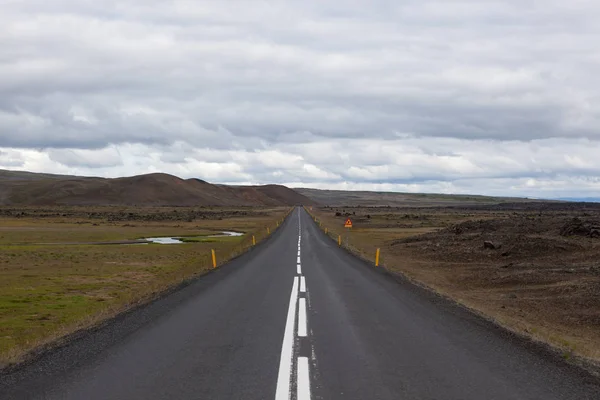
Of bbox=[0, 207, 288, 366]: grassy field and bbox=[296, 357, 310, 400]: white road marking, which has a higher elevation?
bbox=[296, 357, 310, 400]: white road marking

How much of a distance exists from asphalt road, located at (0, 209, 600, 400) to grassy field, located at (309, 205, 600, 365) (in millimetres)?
1733

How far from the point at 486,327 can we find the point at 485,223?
34660 millimetres

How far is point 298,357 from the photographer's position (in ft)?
29.0

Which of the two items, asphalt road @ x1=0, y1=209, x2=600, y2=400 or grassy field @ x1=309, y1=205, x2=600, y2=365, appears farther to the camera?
grassy field @ x1=309, y1=205, x2=600, y2=365

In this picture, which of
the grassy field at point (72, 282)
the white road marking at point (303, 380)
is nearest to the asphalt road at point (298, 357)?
the white road marking at point (303, 380)

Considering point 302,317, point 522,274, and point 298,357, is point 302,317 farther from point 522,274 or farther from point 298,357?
point 522,274

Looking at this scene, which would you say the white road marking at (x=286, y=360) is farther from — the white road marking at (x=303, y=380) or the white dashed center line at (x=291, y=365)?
the white road marking at (x=303, y=380)

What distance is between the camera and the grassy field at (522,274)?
14672mm

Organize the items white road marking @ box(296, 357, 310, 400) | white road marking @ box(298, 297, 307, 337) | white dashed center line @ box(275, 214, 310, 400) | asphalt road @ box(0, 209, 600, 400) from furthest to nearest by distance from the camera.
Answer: white road marking @ box(298, 297, 307, 337)
asphalt road @ box(0, 209, 600, 400)
white dashed center line @ box(275, 214, 310, 400)
white road marking @ box(296, 357, 310, 400)

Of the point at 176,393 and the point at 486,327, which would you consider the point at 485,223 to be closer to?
the point at 486,327

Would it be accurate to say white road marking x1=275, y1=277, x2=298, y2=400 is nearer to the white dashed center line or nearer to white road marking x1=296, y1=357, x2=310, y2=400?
the white dashed center line

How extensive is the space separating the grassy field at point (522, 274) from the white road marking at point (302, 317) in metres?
4.74

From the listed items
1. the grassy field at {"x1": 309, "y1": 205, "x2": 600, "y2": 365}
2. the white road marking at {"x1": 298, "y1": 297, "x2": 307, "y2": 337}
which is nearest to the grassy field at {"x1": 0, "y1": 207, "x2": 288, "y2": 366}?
the white road marking at {"x1": 298, "y1": 297, "x2": 307, "y2": 337}

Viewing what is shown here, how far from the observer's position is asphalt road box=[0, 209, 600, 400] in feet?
23.5
